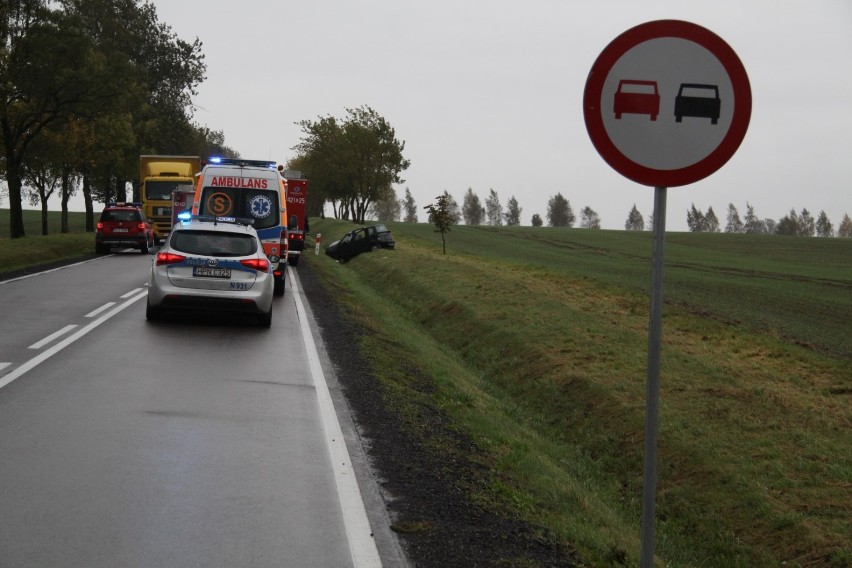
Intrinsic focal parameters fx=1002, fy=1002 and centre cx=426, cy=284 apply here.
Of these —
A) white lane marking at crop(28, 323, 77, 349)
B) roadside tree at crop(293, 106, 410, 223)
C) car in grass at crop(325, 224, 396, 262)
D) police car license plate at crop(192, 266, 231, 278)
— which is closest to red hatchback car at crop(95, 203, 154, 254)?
car in grass at crop(325, 224, 396, 262)

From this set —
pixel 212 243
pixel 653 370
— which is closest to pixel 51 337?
pixel 212 243

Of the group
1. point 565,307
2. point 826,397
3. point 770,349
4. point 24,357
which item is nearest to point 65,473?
point 24,357

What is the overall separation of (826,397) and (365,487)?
9.17 m

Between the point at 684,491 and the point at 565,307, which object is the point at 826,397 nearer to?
the point at 684,491

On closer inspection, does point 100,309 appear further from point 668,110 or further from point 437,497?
point 668,110

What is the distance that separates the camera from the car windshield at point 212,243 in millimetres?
15797

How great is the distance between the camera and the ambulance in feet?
71.4

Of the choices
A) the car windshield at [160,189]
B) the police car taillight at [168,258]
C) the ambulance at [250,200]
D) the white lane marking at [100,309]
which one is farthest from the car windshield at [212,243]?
the car windshield at [160,189]

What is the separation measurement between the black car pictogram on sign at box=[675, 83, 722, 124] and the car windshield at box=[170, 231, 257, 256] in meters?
12.3

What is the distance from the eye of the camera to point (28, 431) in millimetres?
8266

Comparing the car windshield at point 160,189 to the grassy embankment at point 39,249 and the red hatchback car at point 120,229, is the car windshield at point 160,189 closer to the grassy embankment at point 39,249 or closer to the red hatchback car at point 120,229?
the red hatchback car at point 120,229

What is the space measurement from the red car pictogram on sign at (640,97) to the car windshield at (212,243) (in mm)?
12200

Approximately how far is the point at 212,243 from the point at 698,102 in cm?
1249

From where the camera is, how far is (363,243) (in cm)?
4522
